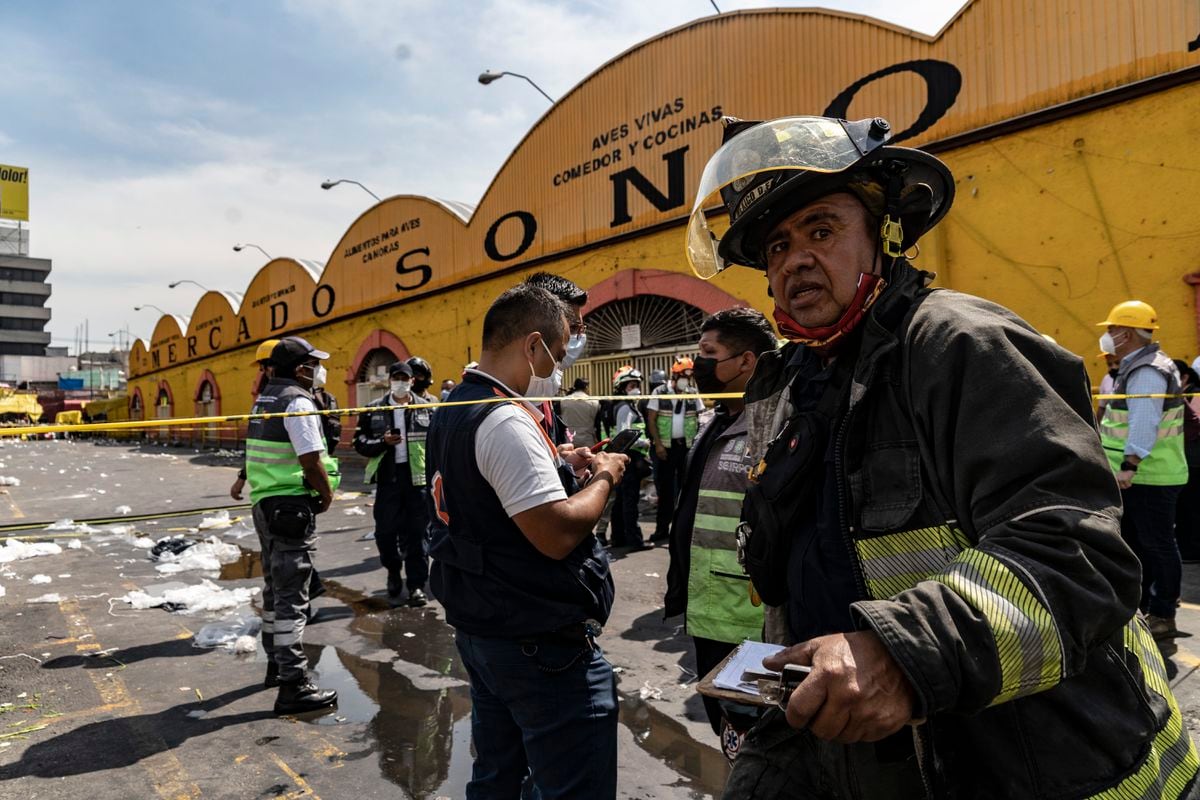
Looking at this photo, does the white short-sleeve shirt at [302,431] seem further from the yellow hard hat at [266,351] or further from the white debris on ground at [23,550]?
the white debris on ground at [23,550]

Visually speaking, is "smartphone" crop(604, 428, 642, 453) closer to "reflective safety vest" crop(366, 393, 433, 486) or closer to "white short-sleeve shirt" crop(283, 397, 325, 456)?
"white short-sleeve shirt" crop(283, 397, 325, 456)

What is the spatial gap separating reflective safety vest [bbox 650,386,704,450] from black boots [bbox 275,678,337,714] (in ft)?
17.0

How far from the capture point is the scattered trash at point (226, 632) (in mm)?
5023

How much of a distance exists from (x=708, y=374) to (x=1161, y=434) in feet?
10.8

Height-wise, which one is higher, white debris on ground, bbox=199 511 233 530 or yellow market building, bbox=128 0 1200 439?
yellow market building, bbox=128 0 1200 439

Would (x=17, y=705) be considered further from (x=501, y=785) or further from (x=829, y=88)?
(x=829, y=88)

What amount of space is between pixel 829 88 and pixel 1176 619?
7743 millimetres

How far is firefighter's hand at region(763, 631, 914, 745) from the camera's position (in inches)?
38.0

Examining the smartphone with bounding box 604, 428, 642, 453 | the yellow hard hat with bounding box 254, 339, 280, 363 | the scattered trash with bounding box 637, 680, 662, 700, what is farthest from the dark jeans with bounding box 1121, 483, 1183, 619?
the yellow hard hat with bounding box 254, 339, 280, 363

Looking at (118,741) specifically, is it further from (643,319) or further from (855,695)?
(643,319)

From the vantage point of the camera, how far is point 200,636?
508 centimetres

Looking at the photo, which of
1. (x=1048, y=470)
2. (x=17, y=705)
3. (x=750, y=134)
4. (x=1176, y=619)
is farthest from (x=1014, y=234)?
(x=17, y=705)

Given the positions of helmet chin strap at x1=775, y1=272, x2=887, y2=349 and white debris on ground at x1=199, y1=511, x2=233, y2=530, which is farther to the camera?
white debris on ground at x1=199, y1=511, x2=233, y2=530

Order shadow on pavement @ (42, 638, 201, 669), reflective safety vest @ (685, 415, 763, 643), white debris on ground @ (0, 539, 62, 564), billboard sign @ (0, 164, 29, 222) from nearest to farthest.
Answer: reflective safety vest @ (685, 415, 763, 643) < shadow on pavement @ (42, 638, 201, 669) < white debris on ground @ (0, 539, 62, 564) < billboard sign @ (0, 164, 29, 222)
